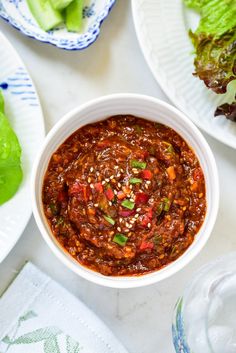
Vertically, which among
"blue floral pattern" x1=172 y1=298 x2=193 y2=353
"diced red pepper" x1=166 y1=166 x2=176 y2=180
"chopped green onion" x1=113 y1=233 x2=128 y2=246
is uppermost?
→ "diced red pepper" x1=166 y1=166 x2=176 y2=180

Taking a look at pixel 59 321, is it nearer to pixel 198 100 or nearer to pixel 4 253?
pixel 4 253

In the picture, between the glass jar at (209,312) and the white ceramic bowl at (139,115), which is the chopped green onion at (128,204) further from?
the glass jar at (209,312)

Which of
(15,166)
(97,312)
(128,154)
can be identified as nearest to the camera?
(128,154)

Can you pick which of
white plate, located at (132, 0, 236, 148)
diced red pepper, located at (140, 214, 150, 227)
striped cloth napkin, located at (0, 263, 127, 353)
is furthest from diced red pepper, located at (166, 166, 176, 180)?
→ striped cloth napkin, located at (0, 263, 127, 353)

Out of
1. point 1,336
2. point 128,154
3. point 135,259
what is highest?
point 128,154

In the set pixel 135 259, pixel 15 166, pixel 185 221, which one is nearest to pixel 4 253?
pixel 15 166

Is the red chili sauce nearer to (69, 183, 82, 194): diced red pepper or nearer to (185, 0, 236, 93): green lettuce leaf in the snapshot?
(69, 183, 82, 194): diced red pepper

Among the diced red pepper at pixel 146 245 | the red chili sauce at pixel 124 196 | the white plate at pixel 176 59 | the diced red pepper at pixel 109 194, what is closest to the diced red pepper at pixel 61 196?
the red chili sauce at pixel 124 196
